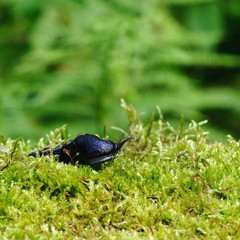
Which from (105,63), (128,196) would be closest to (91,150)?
(128,196)

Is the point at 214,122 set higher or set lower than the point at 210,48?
lower

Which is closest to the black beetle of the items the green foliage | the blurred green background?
the green foliage

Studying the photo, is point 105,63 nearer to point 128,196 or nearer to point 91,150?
point 91,150

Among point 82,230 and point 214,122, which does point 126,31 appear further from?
point 82,230

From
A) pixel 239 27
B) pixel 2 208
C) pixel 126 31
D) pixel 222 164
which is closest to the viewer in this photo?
pixel 2 208

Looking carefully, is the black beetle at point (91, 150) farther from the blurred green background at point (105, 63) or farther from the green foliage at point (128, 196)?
the blurred green background at point (105, 63)

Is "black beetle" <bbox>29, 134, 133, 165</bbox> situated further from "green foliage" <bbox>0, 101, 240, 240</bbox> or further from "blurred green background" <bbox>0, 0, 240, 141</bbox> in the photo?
"blurred green background" <bbox>0, 0, 240, 141</bbox>

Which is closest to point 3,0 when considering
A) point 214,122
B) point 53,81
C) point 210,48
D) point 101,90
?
point 53,81
